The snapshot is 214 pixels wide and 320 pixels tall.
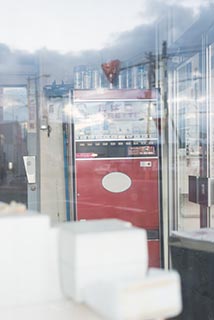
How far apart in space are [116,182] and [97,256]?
104 inches

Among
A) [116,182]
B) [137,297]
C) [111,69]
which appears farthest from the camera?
[111,69]

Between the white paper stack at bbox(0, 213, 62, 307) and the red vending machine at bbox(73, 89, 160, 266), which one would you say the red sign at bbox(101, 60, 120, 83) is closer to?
the red vending machine at bbox(73, 89, 160, 266)

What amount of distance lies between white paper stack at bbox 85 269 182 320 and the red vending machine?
2.59m

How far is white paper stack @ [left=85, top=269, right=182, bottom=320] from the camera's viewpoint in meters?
0.73

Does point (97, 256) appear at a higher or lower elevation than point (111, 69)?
lower

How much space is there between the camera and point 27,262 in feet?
2.67

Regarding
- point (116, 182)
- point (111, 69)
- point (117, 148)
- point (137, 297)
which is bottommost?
point (116, 182)

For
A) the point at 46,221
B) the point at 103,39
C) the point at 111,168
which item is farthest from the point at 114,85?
the point at 46,221

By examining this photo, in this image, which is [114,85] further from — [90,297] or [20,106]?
[90,297]

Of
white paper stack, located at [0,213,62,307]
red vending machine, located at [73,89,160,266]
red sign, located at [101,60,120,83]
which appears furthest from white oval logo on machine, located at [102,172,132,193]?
white paper stack, located at [0,213,62,307]

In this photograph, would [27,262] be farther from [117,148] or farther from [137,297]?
[117,148]

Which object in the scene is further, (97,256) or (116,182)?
(116,182)

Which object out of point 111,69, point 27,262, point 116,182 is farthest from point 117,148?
point 27,262

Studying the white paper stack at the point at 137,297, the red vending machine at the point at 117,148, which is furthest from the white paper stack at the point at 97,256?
the red vending machine at the point at 117,148
